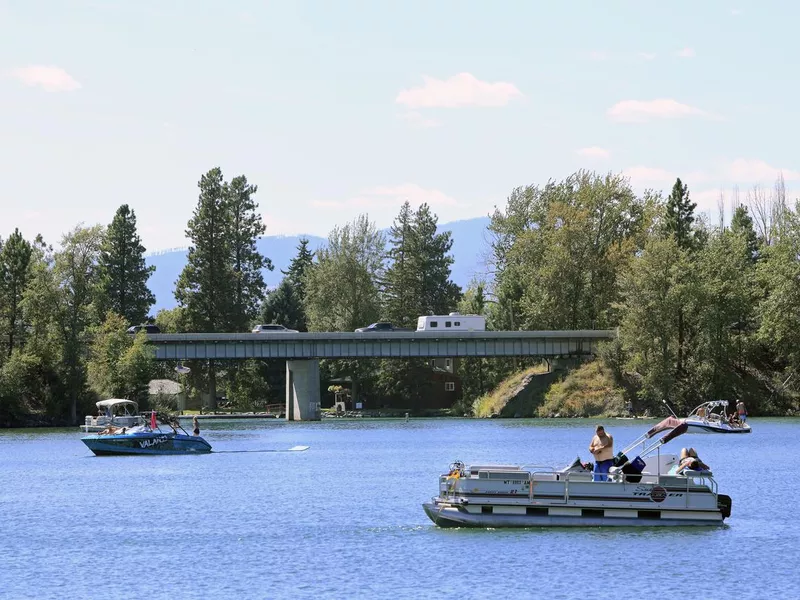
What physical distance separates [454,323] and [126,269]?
4596cm

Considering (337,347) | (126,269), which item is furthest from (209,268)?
(337,347)

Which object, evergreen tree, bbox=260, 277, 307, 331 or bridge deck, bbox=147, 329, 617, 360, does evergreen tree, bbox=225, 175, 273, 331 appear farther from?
bridge deck, bbox=147, 329, 617, 360

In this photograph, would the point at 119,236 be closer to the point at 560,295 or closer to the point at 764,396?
the point at 560,295

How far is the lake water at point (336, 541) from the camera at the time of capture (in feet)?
116

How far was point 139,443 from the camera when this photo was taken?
8556 cm

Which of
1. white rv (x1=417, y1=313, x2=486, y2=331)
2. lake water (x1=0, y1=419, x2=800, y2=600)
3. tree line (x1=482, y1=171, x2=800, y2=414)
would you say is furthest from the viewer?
white rv (x1=417, y1=313, x2=486, y2=331)

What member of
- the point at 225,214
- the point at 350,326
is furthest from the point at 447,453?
the point at 225,214

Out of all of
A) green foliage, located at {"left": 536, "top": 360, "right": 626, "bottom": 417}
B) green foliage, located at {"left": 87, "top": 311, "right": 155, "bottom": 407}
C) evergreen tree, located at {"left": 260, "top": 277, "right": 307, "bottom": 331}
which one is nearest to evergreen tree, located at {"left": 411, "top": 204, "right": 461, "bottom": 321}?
evergreen tree, located at {"left": 260, "top": 277, "right": 307, "bottom": 331}

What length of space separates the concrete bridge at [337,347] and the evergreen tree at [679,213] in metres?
13.9

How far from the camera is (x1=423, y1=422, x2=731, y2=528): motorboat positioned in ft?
137

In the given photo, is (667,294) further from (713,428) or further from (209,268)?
(209,268)

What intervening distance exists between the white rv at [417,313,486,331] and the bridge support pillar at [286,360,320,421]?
1273cm

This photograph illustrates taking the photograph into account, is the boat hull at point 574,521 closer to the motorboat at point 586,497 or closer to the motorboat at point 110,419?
the motorboat at point 586,497

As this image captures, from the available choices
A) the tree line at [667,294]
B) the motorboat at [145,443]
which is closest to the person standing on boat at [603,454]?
the motorboat at [145,443]
